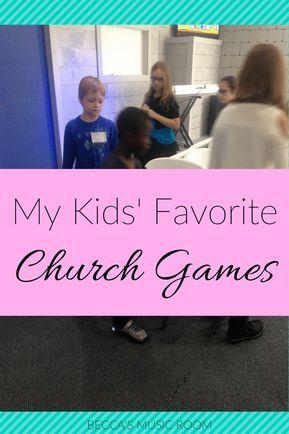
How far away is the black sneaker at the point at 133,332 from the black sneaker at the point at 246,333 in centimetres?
37

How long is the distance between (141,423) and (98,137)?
901 millimetres

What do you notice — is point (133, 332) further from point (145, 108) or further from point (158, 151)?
point (145, 108)

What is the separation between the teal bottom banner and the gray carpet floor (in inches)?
4.9

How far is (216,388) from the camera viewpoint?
116 cm

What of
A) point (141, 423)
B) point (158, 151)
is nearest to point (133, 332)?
point (141, 423)

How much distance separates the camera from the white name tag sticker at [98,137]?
0.96 m

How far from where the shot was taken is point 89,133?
102cm

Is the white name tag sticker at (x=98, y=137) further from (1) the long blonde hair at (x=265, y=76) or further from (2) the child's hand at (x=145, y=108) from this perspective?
(1) the long blonde hair at (x=265, y=76)

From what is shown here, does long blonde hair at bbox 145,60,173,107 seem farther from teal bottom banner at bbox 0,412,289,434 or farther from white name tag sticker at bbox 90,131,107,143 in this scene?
teal bottom banner at bbox 0,412,289,434

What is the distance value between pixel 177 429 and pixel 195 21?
3.82 ft

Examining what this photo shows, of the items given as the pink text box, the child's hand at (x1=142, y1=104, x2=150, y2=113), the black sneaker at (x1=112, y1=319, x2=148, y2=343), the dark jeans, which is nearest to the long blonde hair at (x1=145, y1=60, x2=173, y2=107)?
the child's hand at (x1=142, y1=104, x2=150, y2=113)

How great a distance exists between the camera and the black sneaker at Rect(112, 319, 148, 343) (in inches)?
54.0

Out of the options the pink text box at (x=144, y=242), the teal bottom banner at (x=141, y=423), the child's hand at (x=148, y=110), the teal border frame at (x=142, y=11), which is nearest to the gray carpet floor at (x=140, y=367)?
the teal bottom banner at (x=141, y=423)

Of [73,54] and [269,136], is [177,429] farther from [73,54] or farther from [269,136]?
[73,54]
